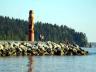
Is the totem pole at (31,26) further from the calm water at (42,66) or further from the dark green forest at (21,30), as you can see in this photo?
the dark green forest at (21,30)

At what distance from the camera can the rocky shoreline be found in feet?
220

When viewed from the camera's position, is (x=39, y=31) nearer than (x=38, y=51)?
No

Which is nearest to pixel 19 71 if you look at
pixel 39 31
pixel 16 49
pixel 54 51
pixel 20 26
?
pixel 16 49

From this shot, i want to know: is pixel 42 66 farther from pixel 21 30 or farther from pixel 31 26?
pixel 21 30

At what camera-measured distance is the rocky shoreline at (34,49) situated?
67188 mm

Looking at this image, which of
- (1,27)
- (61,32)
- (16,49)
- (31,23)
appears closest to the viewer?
(16,49)

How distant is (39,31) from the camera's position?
603 feet

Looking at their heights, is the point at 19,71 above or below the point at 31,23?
below

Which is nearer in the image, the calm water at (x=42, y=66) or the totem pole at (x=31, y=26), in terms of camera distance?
the calm water at (x=42, y=66)

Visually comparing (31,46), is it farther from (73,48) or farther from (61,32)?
(61,32)

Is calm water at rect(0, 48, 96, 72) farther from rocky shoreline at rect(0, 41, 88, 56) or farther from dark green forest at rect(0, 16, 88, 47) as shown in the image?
dark green forest at rect(0, 16, 88, 47)

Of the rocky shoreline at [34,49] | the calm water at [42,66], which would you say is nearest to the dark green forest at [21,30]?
the rocky shoreline at [34,49]

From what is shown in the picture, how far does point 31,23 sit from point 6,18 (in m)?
99.0

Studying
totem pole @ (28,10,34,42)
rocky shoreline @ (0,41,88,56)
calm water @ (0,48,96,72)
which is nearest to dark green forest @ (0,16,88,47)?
totem pole @ (28,10,34,42)
